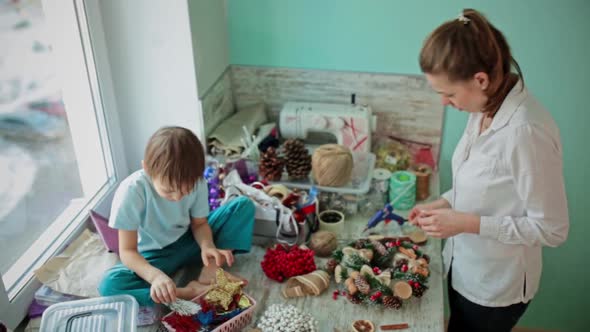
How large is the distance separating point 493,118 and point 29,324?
111 cm

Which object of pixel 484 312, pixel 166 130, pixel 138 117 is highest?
pixel 166 130

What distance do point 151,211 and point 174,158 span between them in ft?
0.68

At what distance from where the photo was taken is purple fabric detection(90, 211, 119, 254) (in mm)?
1401

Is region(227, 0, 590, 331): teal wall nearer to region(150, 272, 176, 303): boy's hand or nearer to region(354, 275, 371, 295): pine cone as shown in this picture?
region(354, 275, 371, 295): pine cone

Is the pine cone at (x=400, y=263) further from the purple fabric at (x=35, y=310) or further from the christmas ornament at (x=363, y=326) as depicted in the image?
the purple fabric at (x=35, y=310)

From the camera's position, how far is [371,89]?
5.89 feet

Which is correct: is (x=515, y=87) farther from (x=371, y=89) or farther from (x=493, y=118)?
(x=371, y=89)

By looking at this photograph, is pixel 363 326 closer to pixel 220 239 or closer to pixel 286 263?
pixel 286 263

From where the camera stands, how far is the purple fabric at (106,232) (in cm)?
140

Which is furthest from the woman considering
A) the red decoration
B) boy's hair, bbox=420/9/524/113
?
the red decoration

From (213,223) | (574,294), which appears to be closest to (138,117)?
(213,223)

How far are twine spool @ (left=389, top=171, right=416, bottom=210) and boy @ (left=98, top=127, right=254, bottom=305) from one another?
1.41 feet

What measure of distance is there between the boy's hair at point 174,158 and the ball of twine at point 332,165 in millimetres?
442

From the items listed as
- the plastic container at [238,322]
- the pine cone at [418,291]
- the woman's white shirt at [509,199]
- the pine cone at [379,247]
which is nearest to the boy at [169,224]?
the plastic container at [238,322]
